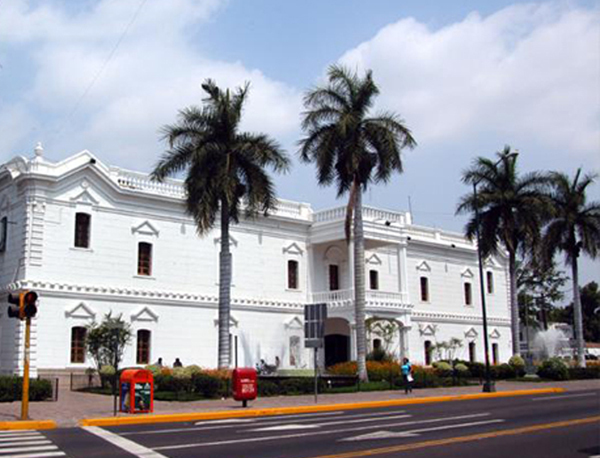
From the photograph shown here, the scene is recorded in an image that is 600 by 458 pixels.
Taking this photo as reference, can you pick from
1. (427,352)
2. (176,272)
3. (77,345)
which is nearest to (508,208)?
(427,352)

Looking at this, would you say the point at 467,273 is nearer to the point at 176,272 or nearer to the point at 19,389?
the point at 176,272

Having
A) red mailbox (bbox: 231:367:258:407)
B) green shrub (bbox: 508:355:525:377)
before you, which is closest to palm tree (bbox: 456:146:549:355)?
green shrub (bbox: 508:355:525:377)

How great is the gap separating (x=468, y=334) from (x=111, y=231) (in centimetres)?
3046

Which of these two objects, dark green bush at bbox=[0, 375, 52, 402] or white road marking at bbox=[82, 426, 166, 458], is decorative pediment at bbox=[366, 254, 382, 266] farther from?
white road marking at bbox=[82, 426, 166, 458]

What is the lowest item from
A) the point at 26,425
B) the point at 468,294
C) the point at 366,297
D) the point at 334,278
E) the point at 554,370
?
the point at 26,425

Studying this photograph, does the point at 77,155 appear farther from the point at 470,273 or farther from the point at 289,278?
the point at 470,273

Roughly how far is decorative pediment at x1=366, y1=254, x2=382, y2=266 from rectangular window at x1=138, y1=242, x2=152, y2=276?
53.5 ft

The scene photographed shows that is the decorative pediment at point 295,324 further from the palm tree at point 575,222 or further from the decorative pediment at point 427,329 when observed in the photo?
the palm tree at point 575,222

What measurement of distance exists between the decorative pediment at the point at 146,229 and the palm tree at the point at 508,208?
19.1 m

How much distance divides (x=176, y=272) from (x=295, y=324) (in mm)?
9206

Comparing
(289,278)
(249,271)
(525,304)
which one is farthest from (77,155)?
(525,304)

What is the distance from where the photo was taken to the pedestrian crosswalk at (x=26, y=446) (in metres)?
11.9

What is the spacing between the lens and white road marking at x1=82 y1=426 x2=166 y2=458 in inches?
460

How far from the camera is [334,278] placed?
1885 inches
